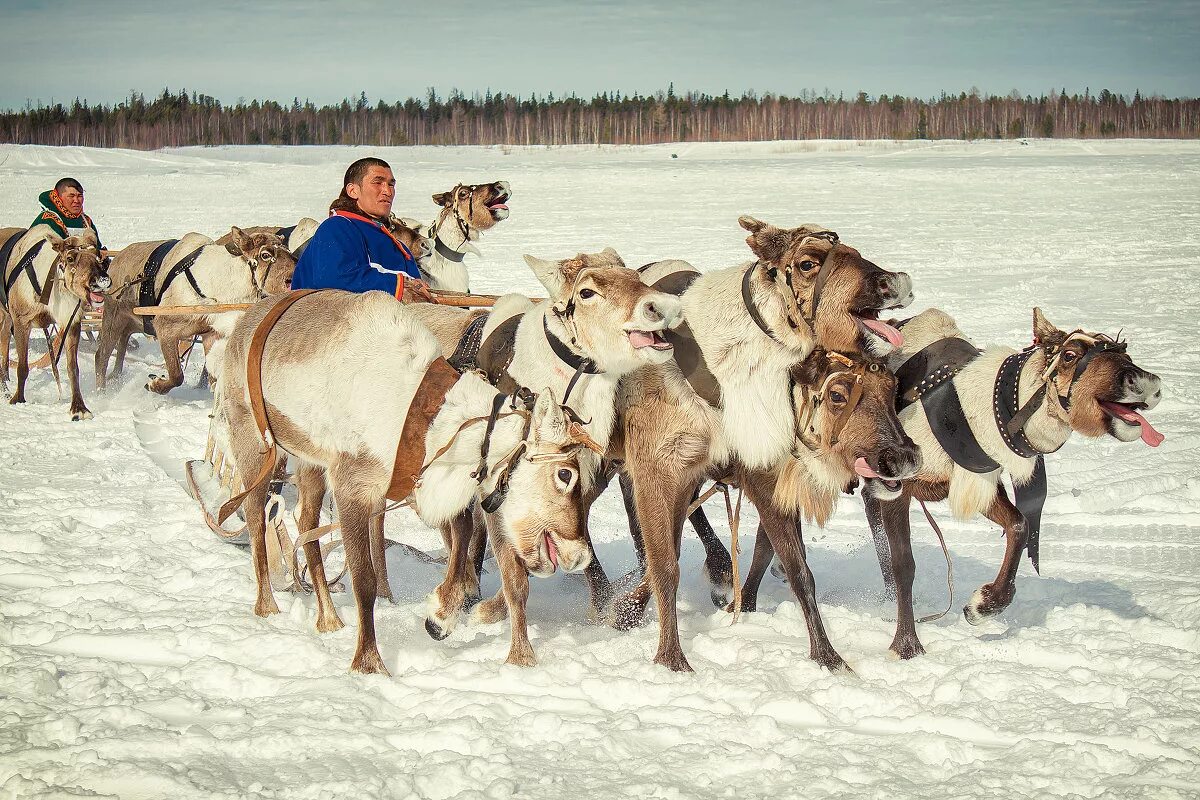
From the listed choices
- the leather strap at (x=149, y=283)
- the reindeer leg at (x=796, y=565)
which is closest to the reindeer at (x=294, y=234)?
the leather strap at (x=149, y=283)

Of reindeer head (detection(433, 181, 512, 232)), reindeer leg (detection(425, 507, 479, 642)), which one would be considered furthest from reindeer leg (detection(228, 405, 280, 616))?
reindeer head (detection(433, 181, 512, 232))

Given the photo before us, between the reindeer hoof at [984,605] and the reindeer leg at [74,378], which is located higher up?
the reindeer leg at [74,378]

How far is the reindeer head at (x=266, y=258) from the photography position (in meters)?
9.89

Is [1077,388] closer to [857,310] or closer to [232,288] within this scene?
[857,310]

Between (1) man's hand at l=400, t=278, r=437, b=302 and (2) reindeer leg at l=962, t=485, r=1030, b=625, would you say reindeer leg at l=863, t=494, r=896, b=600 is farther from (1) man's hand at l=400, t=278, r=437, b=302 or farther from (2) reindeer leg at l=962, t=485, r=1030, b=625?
(1) man's hand at l=400, t=278, r=437, b=302

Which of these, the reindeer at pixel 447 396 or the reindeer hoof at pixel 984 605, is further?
the reindeer hoof at pixel 984 605

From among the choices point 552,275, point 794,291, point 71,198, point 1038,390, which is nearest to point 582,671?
point 552,275

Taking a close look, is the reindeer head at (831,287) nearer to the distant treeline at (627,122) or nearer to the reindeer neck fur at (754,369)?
the reindeer neck fur at (754,369)

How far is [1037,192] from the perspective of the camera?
2773 centimetres

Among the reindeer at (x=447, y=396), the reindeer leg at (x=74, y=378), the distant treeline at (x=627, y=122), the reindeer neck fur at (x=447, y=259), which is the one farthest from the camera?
the distant treeline at (x=627, y=122)

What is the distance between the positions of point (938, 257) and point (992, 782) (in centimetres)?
1558

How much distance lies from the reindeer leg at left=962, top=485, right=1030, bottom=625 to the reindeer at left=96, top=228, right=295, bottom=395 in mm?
6820

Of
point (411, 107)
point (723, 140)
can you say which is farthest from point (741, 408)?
point (411, 107)

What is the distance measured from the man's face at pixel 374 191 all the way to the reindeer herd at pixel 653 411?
4.52 feet
